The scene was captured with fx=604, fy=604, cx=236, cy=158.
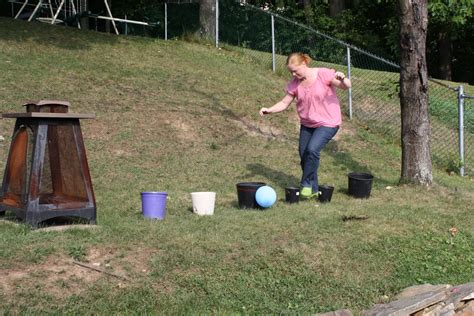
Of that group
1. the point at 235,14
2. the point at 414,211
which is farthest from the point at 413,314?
the point at 235,14

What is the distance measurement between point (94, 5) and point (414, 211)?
19.3m

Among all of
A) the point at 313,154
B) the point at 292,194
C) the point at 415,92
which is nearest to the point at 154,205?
the point at 292,194

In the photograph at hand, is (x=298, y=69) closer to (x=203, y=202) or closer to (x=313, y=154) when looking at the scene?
(x=313, y=154)

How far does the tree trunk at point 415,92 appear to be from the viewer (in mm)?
7859

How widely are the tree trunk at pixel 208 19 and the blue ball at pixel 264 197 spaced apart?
1096 centimetres

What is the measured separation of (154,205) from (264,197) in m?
1.24

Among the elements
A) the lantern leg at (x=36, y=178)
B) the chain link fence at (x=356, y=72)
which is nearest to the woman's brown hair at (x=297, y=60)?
the chain link fence at (x=356, y=72)

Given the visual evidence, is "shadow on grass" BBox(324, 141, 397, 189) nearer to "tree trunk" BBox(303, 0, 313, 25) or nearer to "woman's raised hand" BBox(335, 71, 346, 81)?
"woman's raised hand" BBox(335, 71, 346, 81)

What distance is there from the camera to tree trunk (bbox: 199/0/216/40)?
16922 millimetres

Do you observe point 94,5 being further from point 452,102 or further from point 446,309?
point 446,309

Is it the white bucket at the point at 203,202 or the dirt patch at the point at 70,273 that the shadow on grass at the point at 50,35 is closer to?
the white bucket at the point at 203,202

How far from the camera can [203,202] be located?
20.9ft

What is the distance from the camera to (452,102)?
14.4m

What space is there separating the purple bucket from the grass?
15 centimetres
